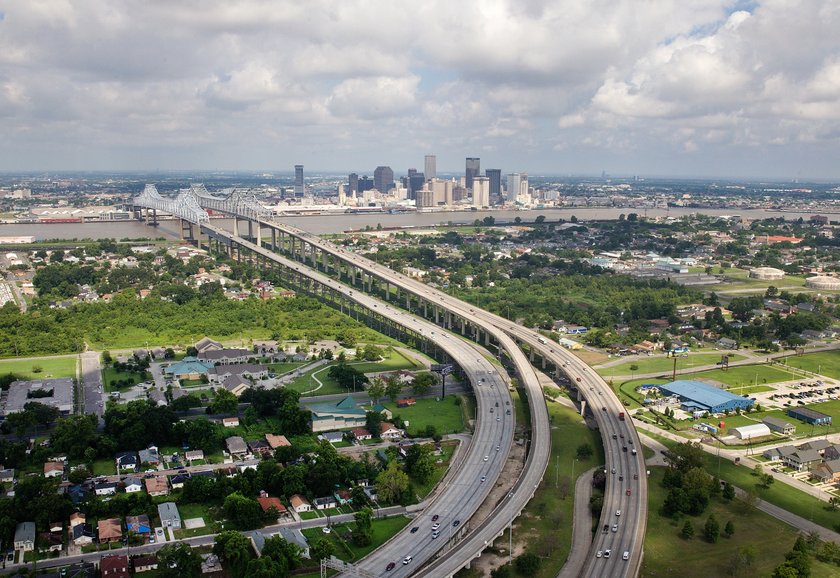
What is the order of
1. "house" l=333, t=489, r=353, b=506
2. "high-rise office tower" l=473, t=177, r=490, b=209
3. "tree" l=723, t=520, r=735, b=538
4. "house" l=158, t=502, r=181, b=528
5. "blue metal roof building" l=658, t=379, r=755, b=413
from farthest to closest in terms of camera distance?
"high-rise office tower" l=473, t=177, r=490, b=209 < "blue metal roof building" l=658, t=379, r=755, b=413 < "house" l=333, t=489, r=353, b=506 < "tree" l=723, t=520, r=735, b=538 < "house" l=158, t=502, r=181, b=528

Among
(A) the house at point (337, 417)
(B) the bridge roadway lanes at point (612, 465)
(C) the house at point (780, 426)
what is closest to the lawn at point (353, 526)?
(B) the bridge roadway lanes at point (612, 465)

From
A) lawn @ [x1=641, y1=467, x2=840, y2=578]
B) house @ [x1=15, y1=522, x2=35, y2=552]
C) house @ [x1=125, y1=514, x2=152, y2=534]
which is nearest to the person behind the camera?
house @ [x1=15, y1=522, x2=35, y2=552]

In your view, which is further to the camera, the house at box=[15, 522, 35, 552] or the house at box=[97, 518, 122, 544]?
the house at box=[97, 518, 122, 544]

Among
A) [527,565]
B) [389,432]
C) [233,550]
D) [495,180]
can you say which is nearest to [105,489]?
[233,550]

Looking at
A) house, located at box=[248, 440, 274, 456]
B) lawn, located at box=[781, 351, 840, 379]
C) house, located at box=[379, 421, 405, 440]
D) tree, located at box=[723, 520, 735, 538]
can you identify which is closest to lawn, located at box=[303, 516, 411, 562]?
house, located at box=[248, 440, 274, 456]

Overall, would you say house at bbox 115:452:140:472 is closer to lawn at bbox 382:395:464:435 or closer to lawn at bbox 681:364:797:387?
lawn at bbox 382:395:464:435

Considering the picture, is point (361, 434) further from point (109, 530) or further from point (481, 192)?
point (481, 192)

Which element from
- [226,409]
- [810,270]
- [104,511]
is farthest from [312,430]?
[810,270]
